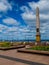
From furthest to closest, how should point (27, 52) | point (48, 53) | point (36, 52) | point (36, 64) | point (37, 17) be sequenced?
point (37, 17) → point (27, 52) → point (36, 52) → point (48, 53) → point (36, 64)

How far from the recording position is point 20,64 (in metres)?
9.90

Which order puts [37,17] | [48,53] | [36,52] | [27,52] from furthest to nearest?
[37,17] < [27,52] < [36,52] < [48,53]

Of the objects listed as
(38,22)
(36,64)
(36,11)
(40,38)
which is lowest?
(36,64)

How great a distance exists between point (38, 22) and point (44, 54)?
1448 centimetres

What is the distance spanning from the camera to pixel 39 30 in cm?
2705

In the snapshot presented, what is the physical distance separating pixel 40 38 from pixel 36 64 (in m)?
17.7

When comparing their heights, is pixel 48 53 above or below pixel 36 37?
below

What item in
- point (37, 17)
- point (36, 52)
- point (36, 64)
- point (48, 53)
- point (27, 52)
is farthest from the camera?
point (37, 17)

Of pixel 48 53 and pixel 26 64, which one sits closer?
pixel 26 64

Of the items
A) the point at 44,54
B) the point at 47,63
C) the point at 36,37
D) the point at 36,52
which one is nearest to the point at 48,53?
the point at 44,54

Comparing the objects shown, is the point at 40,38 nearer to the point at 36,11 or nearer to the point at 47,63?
the point at 36,11

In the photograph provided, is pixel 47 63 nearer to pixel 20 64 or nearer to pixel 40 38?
pixel 20 64

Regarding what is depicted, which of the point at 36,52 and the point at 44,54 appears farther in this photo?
the point at 36,52

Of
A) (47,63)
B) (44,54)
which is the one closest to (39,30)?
(44,54)
